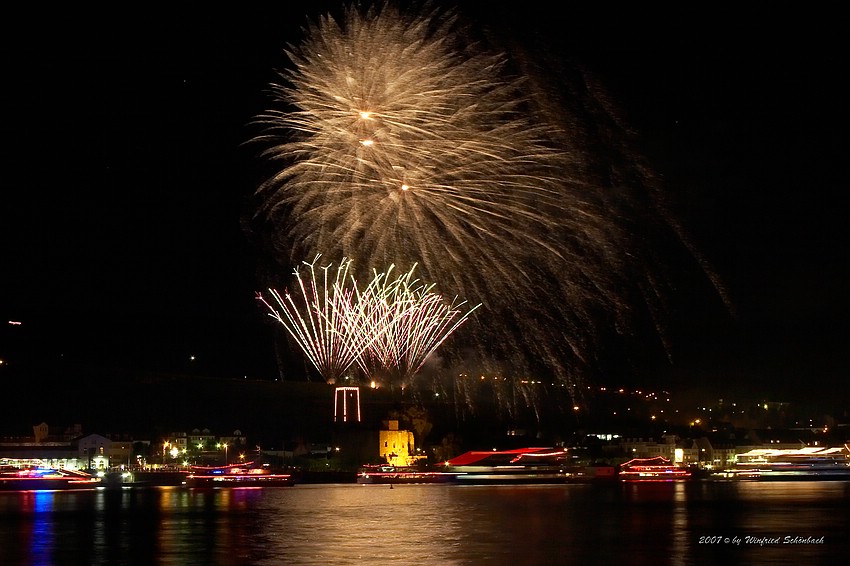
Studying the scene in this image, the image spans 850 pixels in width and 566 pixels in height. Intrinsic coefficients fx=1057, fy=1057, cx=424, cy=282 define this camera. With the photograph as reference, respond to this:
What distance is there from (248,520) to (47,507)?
49.8 feet

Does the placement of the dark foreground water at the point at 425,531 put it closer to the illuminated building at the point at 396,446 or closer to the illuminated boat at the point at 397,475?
the illuminated boat at the point at 397,475

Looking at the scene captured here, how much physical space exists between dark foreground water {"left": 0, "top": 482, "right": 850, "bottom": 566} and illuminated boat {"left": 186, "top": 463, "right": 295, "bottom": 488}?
57.3 feet

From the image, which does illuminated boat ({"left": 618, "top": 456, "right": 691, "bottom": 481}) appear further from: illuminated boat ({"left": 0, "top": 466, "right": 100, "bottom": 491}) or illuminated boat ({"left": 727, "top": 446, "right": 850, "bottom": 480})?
illuminated boat ({"left": 0, "top": 466, "right": 100, "bottom": 491})

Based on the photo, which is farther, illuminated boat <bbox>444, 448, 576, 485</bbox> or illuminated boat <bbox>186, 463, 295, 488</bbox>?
illuminated boat <bbox>444, 448, 576, 485</bbox>

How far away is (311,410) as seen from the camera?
320 ft

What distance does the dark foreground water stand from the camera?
82.4 feet

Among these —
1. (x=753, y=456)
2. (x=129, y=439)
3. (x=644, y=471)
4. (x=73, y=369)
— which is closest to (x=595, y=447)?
(x=753, y=456)

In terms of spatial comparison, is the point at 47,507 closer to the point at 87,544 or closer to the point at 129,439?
the point at 87,544

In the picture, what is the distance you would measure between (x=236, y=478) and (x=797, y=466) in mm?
47829

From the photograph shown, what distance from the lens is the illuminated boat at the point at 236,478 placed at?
7050 cm

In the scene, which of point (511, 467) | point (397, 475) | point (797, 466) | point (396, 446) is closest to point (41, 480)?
point (397, 475)

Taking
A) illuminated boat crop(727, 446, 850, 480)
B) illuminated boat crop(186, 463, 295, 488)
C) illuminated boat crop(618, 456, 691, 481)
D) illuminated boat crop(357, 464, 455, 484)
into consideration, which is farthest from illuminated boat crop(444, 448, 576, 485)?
illuminated boat crop(727, 446, 850, 480)

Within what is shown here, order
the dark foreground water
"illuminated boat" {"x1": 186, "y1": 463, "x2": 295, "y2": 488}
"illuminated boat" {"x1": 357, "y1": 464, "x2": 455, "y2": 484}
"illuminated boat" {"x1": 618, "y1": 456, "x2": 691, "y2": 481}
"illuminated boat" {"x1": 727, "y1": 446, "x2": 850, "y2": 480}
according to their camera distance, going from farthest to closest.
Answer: "illuminated boat" {"x1": 727, "y1": 446, "x2": 850, "y2": 480} < "illuminated boat" {"x1": 618, "y1": 456, "x2": 691, "y2": 481} < "illuminated boat" {"x1": 357, "y1": 464, "x2": 455, "y2": 484} < "illuminated boat" {"x1": 186, "y1": 463, "x2": 295, "y2": 488} < the dark foreground water

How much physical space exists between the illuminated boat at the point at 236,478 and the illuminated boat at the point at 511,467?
44.0 feet
